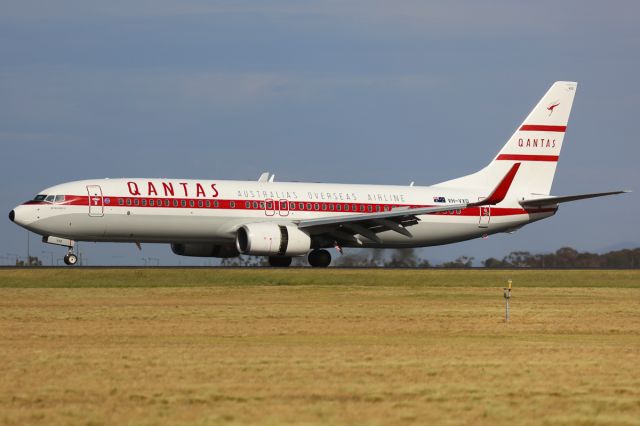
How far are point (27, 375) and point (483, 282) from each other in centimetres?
2783

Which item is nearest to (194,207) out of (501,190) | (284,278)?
(284,278)

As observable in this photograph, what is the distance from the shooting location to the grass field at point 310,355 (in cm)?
1462

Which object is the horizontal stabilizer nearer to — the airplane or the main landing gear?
the airplane

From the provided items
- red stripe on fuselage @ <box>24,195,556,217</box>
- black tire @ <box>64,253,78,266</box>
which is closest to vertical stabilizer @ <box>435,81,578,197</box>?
red stripe on fuselage @ <box>24,195,556,217</box>

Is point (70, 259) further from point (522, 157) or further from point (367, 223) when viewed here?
point (522, 157)

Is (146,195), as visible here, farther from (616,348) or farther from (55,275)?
(616,348)

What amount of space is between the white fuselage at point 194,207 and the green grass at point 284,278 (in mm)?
3891

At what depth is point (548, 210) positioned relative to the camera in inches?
2191

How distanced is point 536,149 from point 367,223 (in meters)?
12.0

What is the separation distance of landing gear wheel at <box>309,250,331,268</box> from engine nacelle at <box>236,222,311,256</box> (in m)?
3.09

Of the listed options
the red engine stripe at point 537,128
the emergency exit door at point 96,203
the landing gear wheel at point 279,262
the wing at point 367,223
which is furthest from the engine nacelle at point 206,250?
the red engine stripe at point 537,128

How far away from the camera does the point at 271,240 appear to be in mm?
47125

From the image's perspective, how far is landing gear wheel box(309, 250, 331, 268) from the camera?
2031 inches

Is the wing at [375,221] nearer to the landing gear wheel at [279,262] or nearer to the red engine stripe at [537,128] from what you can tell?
the landing gear wheel at [279,262]
